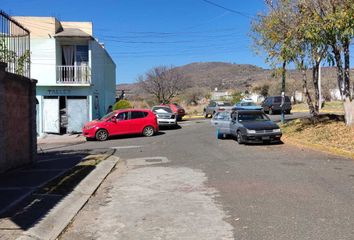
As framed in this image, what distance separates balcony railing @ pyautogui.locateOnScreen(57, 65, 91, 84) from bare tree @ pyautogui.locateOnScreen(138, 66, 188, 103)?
3268 cm

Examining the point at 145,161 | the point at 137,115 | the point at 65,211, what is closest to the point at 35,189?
the point at 65,211

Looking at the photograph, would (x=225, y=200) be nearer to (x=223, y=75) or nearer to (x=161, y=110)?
(x=161, y=110)

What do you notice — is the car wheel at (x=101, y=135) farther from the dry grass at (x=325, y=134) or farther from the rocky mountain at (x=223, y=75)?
the rocky mountain at (x=223, y=75)

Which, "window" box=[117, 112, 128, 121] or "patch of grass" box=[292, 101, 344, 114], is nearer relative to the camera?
"window" box=[117, 112, 128, 121]

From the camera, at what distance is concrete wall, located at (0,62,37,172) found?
11.7 m

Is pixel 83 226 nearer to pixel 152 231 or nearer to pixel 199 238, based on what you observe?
pixel 152 231

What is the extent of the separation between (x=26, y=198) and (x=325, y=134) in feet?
45.5

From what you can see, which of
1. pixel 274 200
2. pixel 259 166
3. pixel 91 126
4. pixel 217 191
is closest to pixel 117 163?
pixel 259 166

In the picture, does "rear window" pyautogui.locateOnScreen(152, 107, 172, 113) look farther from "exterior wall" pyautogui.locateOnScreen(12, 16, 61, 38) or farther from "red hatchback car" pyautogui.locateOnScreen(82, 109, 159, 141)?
"exterior wall" pyautogui.locateOnScreen(12, 16, 61, 38)

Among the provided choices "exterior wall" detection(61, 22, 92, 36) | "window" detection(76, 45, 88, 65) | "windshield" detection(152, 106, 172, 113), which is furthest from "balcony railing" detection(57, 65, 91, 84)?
"windshield" detection(152, 106, 172, 113)

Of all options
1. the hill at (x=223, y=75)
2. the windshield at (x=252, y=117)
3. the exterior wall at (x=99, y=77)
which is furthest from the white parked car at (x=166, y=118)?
the hill at (x=223, y=75)

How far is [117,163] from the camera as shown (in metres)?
15.8

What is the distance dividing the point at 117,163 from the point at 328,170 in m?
6.80

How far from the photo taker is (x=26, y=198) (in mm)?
8977
